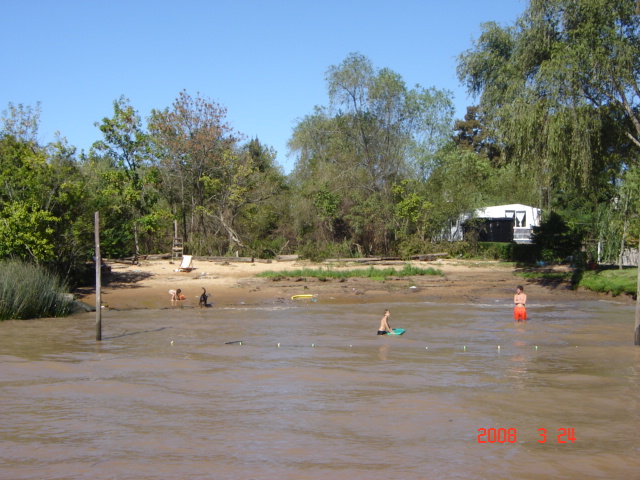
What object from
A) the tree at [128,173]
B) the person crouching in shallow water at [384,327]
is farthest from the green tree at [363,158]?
the person crouching in shallow water at [384,327]

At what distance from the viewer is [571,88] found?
26.9 m

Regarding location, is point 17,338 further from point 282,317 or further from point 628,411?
point 628,411

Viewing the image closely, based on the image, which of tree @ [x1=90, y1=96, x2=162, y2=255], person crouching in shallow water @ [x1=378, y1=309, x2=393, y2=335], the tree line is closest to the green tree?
the tree line

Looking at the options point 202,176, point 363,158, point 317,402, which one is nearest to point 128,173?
point 202,176

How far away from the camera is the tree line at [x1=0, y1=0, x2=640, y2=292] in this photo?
87.6ft

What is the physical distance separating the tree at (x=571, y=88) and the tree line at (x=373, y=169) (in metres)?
0.06

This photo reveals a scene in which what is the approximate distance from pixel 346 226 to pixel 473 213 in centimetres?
831

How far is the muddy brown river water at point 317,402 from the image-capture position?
30.1 ft

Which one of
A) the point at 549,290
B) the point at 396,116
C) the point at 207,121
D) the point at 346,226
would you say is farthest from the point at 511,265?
the point at 207,121

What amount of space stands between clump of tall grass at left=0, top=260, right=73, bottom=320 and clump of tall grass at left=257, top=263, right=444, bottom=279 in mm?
11113

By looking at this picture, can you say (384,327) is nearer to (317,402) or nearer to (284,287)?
(317,402)

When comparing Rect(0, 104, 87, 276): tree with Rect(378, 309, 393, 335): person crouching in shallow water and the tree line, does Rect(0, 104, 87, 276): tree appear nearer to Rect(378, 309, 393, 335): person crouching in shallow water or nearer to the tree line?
the tree line

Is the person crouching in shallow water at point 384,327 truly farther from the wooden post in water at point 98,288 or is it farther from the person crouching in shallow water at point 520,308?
the wooden post in water at point 98,288

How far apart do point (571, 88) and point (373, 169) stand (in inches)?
697
